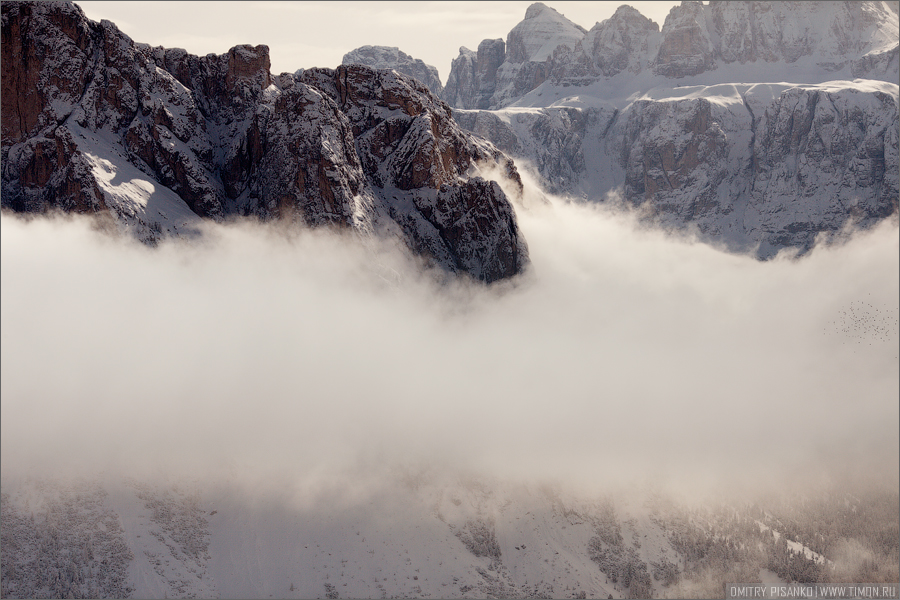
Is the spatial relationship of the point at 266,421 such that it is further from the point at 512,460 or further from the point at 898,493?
the point at 898,493

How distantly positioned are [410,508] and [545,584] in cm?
2507

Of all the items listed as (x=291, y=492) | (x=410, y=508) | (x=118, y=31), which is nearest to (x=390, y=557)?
(x=410, y=508)

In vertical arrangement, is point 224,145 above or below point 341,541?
above

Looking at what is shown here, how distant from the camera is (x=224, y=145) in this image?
173m

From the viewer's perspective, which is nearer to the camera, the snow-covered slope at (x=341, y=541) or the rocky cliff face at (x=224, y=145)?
the snow-covered slope at (x=341, y=541)

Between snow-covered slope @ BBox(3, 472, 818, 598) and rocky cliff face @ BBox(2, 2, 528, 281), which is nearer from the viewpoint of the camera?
snow-covered slope @ BBox(3, 472, 818, 598)

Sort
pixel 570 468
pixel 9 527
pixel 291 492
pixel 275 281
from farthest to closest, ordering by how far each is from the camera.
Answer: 1. pixel 275 281
2. pixel 570 468
3. pixel 291 492
4. pixel 9 527

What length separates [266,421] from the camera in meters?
142

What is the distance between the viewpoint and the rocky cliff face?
143 m

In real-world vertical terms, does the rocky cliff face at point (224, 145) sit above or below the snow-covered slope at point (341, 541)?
above

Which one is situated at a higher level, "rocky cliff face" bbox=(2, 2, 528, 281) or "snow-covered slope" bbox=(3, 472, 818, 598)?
"rocky cliff face" bbox=(2, 2, 528, 281)

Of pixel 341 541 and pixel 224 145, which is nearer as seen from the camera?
pixel 341 541

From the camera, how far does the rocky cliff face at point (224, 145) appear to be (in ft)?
470

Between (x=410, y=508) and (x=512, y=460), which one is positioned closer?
(x=410, y=508)
